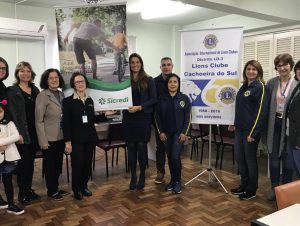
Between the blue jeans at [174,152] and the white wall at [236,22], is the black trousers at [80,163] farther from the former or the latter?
the white wall at [236,22]

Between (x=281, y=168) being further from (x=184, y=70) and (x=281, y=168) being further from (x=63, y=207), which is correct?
(x=63, y=207)

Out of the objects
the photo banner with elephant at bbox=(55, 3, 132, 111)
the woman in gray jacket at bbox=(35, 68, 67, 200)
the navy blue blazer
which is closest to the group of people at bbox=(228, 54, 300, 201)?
the navy blue blazer

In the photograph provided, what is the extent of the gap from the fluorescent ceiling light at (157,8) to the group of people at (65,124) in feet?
7.06

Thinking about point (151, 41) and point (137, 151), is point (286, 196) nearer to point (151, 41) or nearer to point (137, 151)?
point (137, 151)

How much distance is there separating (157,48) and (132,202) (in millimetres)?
4560

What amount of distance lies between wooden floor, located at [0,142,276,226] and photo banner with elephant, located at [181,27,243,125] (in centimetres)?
90

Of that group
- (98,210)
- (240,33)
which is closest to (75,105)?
(98,210)

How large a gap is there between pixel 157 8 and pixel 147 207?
383 centimetres

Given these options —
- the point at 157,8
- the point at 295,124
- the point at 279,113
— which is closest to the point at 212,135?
the point at 279,113

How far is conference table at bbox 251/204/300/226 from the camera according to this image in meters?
1.25

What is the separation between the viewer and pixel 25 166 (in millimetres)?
3074

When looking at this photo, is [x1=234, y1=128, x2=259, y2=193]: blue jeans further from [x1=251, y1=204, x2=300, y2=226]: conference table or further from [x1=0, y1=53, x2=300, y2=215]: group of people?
[x1=251, y1=204, x2=300, y2=226]: conference table

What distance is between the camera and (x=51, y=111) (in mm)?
3088

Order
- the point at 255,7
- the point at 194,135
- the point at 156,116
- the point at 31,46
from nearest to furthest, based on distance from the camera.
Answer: the point at 156,116, the point at 255,7, the point at 194,135, the point at 31,46
